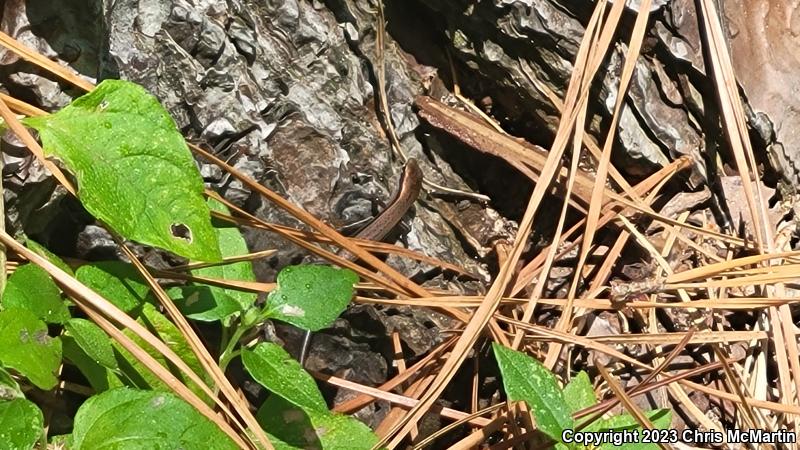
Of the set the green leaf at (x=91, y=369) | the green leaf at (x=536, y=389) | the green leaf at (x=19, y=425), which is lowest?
the green leaf at (x=91, y=369)

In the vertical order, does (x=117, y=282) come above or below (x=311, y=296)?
below

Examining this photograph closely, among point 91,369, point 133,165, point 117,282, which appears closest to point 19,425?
point 91,369

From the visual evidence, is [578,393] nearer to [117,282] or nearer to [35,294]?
[117,282]

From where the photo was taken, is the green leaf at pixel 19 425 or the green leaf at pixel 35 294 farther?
the green leaf at pixel 35 294

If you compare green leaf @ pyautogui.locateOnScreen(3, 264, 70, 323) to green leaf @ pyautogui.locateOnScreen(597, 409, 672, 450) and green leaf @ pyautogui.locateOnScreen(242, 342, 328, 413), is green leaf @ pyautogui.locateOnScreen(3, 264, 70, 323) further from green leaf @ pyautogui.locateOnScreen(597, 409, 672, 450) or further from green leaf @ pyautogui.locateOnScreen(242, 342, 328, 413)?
green leaf @ pyautogui.locateOnScreen(597, 409, 672, 450)

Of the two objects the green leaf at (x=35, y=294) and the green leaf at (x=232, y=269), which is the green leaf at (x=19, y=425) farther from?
the green leaf at (x=232, y=269)

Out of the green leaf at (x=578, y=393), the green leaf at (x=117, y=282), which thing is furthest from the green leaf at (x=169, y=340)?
the green leaf at (x=578, y=393)
